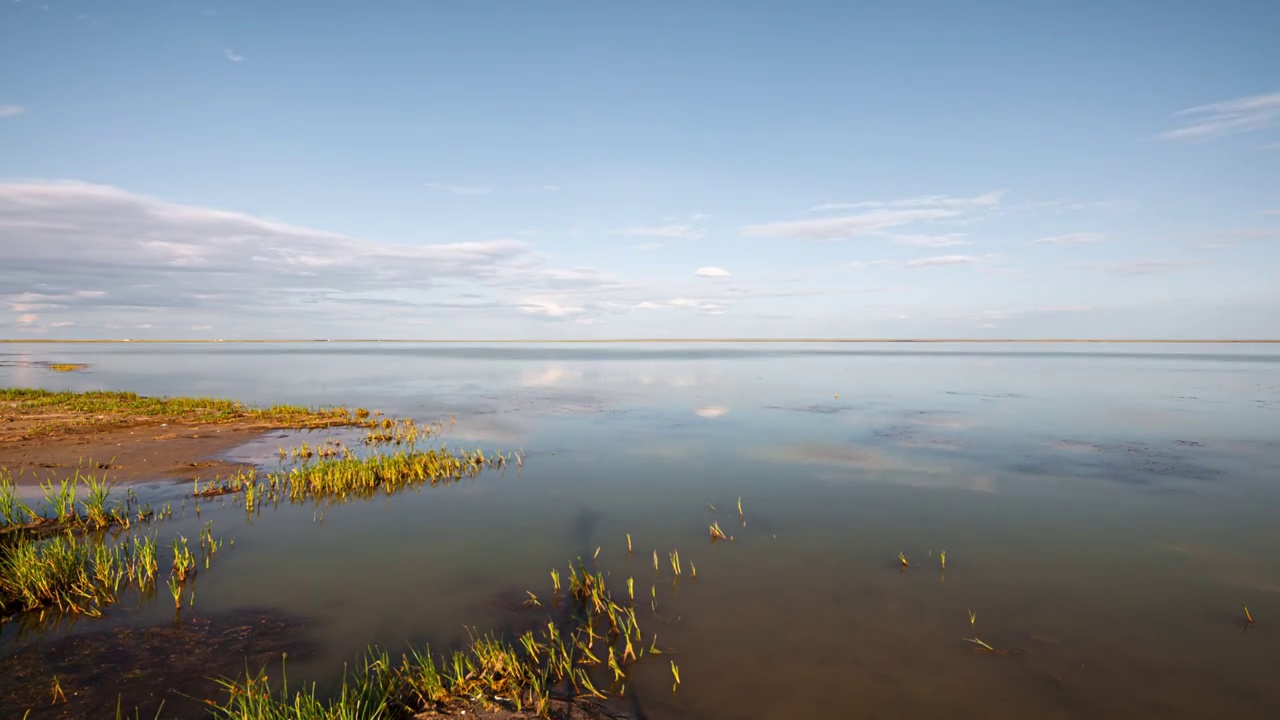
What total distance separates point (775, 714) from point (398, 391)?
1905 inches

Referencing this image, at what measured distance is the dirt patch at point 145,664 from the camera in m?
7.38

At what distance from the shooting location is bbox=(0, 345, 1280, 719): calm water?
830 centimetres

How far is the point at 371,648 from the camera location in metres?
9.05

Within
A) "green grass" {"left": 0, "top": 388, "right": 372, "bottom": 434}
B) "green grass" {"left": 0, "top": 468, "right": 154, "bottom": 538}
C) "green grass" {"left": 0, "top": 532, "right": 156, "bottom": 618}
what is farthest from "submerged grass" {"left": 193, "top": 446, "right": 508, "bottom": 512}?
"green grass" {"left": 0, "top": 388, "right": 372, "bottom": 434}

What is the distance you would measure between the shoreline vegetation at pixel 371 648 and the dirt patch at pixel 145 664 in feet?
0.91

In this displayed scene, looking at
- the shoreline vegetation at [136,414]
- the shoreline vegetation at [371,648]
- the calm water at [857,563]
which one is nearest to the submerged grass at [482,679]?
the shoreline vegetation at [371,648]

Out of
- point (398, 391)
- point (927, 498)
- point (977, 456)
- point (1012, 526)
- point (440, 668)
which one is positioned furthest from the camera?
point (398, 391)

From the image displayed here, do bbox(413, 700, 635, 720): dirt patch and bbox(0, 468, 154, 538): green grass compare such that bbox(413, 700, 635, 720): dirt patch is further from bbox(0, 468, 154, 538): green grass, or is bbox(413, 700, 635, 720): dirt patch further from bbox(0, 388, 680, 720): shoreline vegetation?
bbox(0, 468, 154, 538): green grass

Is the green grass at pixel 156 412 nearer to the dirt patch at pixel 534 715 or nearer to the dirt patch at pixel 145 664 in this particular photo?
the dirt patch at pixel 145 664

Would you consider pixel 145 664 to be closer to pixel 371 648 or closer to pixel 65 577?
pixel 371 648

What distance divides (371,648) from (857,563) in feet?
30.0

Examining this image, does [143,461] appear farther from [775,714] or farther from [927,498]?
[927,498]

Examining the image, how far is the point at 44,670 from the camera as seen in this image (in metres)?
8.02

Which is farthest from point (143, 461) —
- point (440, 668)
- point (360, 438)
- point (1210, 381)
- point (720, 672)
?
point (1210, 381)
